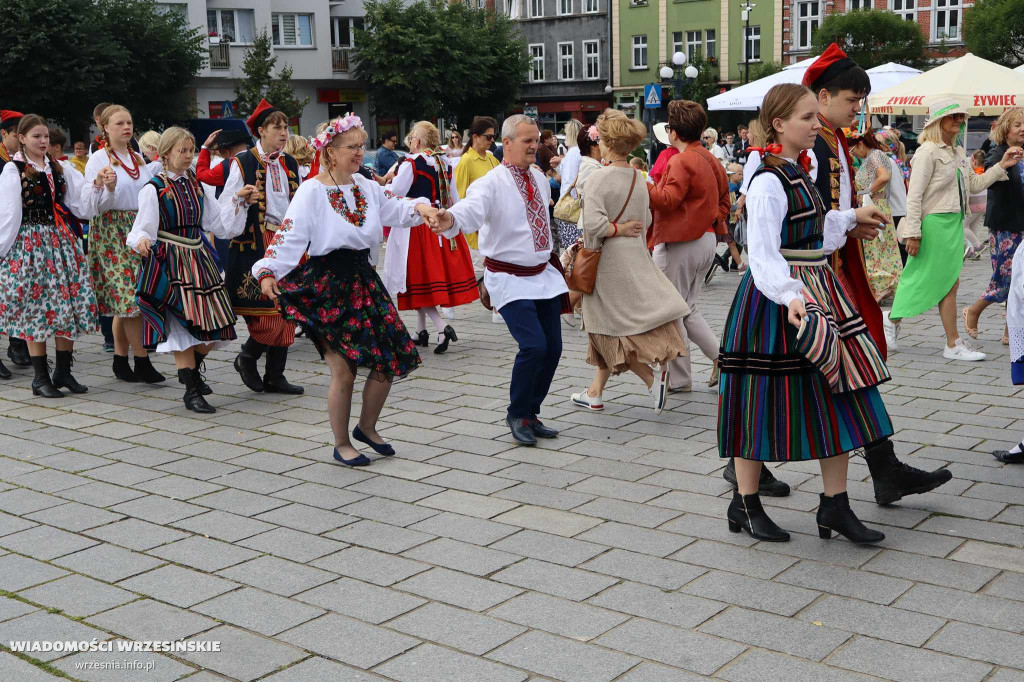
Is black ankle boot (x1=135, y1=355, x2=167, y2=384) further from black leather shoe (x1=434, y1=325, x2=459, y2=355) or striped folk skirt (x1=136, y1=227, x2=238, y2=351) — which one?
black leather shoe (x1=434, y1=325, x2=459, y2=355)

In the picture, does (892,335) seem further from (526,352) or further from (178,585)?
(178,585)

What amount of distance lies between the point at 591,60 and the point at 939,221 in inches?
2035

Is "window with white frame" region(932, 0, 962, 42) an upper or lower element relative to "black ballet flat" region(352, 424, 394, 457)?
upper

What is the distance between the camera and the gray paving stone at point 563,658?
351 centimetres

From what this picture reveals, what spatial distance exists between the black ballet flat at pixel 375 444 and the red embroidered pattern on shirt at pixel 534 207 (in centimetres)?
137

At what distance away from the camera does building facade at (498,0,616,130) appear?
5816cm

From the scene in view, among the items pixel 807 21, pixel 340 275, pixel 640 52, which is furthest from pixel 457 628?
pixel 640 52

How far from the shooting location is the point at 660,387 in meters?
6.94

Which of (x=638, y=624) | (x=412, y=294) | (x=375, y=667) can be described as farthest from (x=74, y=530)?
(x=412, y=294)

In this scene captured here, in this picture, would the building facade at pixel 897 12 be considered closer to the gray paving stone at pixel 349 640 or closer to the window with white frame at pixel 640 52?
the window with white frame at pixel 640 52

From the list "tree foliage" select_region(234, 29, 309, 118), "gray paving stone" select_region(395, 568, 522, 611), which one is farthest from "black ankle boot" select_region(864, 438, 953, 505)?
"tree foliage" select_region(234, 29, 309, 118)

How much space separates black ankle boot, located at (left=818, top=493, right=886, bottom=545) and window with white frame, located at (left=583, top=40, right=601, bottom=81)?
55567 mm

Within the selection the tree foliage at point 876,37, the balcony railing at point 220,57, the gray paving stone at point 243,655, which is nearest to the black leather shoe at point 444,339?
the gray paving stone at point 243,655

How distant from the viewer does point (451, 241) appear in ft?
31.2
